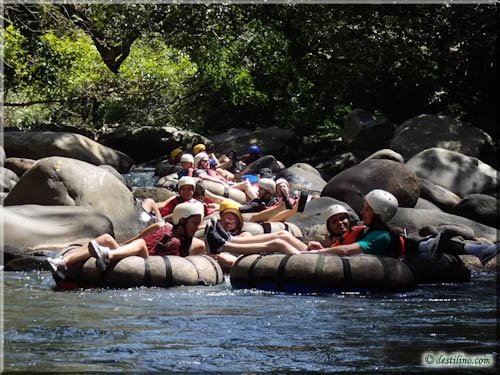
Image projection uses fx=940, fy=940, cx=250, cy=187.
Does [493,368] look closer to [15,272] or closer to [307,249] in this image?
[307,249]

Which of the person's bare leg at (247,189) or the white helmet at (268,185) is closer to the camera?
the white helmet at (268,185)

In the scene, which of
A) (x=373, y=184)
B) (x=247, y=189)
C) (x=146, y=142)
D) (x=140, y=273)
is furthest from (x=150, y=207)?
(x=146, y=142)

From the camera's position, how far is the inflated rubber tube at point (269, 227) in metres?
12.9

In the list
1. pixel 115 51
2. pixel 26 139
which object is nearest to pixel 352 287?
pixel 115 51

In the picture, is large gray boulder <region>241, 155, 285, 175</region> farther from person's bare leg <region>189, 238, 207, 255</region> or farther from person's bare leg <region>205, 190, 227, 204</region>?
person's bare leg <region>189, 238, 207, 255</region>

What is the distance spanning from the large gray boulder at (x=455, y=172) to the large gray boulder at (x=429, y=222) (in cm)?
356

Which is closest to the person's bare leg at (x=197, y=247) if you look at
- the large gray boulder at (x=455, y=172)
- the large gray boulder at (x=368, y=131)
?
the large gray boulder at (x=455, y=172)

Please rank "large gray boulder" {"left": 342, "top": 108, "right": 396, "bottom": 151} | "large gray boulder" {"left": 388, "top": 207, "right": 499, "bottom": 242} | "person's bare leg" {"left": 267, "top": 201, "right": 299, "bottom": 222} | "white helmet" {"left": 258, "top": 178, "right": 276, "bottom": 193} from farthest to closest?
"large gray boulder" {"left": 342, "top": 108, "right": 396, "bottom": 151}, "white helmet" {"left": 258, "top": 178, "right": 276, "bottom": 193}, "large gray boulder" {"left": 388, "top": 207, "right": 499, "bottom": 242}, "person's bare leg" {"left": 267, "top": 201, "right": 299, "bottom": 222}

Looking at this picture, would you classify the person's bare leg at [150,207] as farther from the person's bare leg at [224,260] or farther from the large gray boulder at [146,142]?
the large gray boulder at [146,142]

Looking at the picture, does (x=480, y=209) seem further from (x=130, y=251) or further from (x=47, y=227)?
(x=130, y=251)

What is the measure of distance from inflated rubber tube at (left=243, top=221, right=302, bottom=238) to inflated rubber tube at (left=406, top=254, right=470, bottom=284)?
7.19 feet

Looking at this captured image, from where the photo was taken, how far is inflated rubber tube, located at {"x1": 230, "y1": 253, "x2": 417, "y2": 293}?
9.98m

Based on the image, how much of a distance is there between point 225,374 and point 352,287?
4177mm

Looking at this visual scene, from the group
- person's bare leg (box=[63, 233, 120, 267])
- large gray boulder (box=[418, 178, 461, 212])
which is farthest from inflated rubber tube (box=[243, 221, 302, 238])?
large gray boulder (box=[418, 178, 461, 212])
